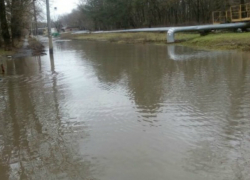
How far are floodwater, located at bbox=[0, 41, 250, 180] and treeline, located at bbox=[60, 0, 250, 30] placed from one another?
34.3 metres

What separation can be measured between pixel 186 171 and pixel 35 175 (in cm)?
213

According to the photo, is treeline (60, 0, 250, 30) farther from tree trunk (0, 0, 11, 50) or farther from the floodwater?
the floodwater

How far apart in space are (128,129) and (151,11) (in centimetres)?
5850

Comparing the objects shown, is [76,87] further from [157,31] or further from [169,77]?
[157,31]

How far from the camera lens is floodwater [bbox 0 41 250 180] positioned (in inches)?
172

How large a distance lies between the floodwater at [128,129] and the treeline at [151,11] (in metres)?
34.3

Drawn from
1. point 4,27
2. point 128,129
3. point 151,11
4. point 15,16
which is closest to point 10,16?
point 15,16

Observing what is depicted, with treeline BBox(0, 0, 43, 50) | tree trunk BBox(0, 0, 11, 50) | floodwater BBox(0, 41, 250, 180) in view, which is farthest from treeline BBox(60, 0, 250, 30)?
floodwater BBox(0, 41, 250, 180)

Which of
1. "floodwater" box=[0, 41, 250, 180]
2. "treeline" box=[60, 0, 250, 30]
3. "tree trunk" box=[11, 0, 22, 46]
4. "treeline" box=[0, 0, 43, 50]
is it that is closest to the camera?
"floodwater" box=[0, 41, 250, 180]

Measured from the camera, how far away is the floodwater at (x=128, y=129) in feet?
14.3

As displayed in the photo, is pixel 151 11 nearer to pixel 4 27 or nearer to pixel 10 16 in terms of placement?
pixel 10 16

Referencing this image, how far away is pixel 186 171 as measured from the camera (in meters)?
4.22

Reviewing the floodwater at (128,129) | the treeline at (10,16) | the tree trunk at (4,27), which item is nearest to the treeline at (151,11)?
the treeline at (10,16)

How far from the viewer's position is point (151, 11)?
61.8 metres
